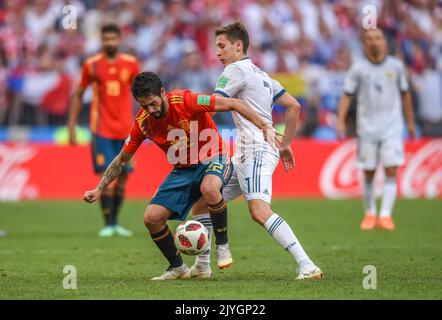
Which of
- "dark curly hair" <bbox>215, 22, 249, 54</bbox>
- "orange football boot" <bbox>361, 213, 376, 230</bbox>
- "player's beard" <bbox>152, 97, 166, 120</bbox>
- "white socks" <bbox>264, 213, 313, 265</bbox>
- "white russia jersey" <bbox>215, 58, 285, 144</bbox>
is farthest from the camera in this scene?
"orange football boot" <bbox>361, 213, 376, 230</bbox>

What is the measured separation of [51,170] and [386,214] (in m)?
7.36

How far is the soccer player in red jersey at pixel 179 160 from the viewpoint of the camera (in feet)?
27.5

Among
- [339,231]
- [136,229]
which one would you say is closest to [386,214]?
[339,231]

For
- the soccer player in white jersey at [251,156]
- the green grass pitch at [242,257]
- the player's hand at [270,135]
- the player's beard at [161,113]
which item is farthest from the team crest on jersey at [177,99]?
the green grass pitch at [242,257]

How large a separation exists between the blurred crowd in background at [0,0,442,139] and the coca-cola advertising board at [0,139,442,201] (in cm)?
73

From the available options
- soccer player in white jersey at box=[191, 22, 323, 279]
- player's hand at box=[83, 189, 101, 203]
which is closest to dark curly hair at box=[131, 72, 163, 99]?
soccer player in white jersey at box=[191, 22, 323, 279]

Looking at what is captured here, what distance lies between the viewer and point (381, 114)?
14.1 metres

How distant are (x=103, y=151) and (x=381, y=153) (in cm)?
401

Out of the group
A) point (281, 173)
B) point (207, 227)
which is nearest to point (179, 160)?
point (207, 227)

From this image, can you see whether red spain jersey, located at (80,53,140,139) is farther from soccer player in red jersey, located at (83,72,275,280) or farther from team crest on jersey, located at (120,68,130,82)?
soccer player in red jersey, located at (83,72,275,280)

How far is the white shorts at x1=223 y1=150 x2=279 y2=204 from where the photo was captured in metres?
8.43

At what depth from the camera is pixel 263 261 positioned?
10.0 meters

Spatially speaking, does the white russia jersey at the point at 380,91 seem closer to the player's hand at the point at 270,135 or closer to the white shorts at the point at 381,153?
the white shorts at the point at 381,153
